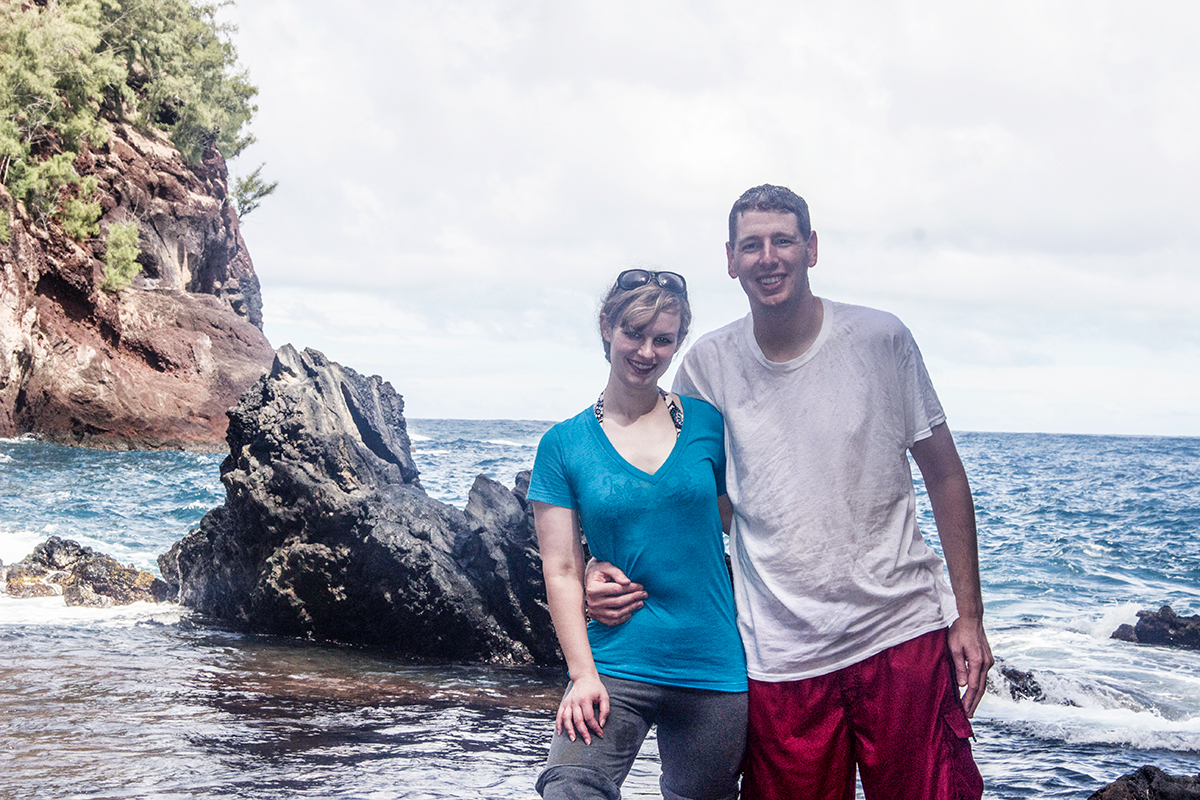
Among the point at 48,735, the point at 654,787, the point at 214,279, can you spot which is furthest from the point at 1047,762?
the point at 214,279

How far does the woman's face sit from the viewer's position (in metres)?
2.51

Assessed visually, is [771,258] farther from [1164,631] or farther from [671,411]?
[1164,631]

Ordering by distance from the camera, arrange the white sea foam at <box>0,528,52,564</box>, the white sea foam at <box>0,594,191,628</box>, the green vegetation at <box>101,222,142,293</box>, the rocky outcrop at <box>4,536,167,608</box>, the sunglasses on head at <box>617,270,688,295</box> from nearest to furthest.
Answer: the sunglasses on head at <box>617,270,688,295</box> < the white sea foam at <box>0,594,191,628</box> < the rocky outcrop at <box>4,536,167,608</box> < the white sea foam at <box>0,528,52,564</box> < the green vegetation at <box>101,222,142,293</box>

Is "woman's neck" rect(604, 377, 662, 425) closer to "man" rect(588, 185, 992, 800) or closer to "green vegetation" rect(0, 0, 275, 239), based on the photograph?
"man" rect(588, 185, 992, 800)

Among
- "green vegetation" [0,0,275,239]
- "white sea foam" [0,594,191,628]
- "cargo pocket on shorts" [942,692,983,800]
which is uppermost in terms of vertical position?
"green vegetation" [0,0,275,239]

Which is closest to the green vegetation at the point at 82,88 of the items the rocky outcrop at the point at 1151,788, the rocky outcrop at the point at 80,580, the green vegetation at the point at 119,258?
the green vegetation at the point at 119,258

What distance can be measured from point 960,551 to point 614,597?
957 millimetres

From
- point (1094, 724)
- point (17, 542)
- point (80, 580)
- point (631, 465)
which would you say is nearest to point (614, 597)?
point (631, 465)

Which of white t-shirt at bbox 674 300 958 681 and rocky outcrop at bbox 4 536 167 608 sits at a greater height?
white t-shirt at bbox 674 300 958 681

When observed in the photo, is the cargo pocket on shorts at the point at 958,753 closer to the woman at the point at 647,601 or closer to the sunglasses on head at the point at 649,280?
the woman at the point at 647,601

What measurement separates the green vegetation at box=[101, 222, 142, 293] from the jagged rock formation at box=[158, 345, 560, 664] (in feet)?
79.2

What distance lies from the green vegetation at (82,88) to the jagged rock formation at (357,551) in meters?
23.8

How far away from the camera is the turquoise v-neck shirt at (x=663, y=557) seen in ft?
7.86

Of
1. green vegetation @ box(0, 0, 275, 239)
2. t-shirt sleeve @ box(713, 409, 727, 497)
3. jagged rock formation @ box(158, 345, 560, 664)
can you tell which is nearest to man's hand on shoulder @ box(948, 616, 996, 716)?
t-shirt sleeve @ box(713, 409, 727, 497)
